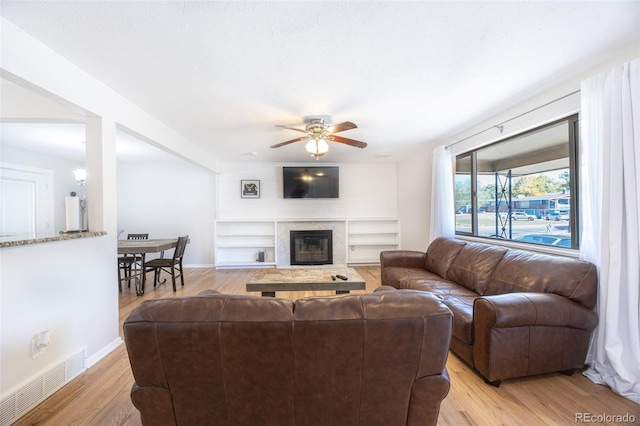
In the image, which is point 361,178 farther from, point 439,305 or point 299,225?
point 439,305

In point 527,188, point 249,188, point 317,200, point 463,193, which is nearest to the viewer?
point 527,188

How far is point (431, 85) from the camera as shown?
212cm

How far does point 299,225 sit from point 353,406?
443 centimetres

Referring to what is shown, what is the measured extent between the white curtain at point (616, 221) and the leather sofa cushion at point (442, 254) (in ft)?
4.03

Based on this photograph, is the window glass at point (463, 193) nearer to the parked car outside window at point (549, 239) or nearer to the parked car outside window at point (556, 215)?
the parked car outside window at point (549, 239)

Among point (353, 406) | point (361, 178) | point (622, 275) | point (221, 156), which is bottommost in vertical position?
point (353, 406)

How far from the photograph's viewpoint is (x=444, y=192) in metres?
3.55

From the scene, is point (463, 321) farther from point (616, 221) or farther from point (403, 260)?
point (403, 260)

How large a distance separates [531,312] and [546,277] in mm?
489

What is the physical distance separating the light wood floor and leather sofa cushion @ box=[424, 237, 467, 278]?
4.18 feet

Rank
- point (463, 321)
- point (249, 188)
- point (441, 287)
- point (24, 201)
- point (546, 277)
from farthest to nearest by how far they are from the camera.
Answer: point (249, 188) < point (24, 201) < point (441, 287) < point (546, 277) < point (463, 321)

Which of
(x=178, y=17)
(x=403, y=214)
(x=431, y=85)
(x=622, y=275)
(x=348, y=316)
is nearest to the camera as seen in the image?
(x=348, y=316)

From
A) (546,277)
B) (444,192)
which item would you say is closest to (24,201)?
(444,192)

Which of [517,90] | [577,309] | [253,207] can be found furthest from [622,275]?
[253,207]
